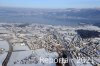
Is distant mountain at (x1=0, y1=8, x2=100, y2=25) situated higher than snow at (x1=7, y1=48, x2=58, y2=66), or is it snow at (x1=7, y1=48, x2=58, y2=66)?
snow at (x1=7, y1=48, x2=58, y2=66)

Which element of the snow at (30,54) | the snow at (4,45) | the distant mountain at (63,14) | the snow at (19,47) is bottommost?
the distant mountain at (63,14)

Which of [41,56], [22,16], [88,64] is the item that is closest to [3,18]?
[22,16]

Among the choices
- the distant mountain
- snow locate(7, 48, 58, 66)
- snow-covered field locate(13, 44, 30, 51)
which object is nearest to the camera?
snow locate(7, 48, 58, 66)

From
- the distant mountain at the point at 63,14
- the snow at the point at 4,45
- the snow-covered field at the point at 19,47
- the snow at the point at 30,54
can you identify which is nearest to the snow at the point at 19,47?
the snow-covered field at the point at 19,47

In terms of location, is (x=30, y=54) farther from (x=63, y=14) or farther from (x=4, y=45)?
(x=63, y=14)

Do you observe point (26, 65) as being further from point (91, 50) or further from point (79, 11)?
point (79, 11)

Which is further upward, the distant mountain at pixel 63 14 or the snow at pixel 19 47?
the snow at pixel 19 47

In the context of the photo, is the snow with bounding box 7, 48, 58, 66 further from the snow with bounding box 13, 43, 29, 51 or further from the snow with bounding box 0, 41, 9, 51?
the snow with bounding box 0, 41, 9, 51

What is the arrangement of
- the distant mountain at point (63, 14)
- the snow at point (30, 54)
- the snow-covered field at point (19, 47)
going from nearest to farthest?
the snow at point (30, 54) → the snow-covered field at point (19, 47) → the distant mountain at point (63, 14)

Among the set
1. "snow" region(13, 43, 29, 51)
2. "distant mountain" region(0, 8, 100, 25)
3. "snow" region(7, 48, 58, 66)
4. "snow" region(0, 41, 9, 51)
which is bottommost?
"distant mountain" region(0, 8, 100, 25)

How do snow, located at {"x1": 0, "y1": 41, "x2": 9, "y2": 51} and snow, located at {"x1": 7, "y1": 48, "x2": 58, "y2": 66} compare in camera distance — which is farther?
snow, located at {"x1": 0, "y1": 41, "x2": 9, "y2": 51}

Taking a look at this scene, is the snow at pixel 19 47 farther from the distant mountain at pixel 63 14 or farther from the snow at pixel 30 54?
the distant mountain at pixel 63 14

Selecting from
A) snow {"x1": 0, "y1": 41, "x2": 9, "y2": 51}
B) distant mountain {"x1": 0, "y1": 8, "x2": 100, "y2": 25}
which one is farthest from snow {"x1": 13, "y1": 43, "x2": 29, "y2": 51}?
distant mountain {"x1": 0, "y1": 8, "x2": 100, "y2": 25}

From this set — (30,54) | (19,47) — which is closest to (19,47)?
(19,47)
